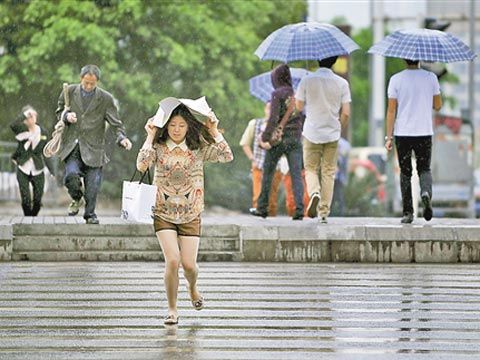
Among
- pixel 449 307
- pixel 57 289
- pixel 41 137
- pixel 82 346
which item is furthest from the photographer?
pixel 41 137

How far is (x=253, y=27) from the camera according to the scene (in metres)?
43.5

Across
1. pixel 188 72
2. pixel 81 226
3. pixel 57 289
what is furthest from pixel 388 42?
pixel 188 72

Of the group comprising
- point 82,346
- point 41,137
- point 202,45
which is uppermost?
point 202,45

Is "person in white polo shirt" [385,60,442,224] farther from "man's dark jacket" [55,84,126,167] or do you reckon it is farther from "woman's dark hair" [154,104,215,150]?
"woman's dark hair" [154,104,215,150]

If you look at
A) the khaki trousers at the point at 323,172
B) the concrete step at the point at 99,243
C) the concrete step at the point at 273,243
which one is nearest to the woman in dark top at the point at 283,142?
the khaki trousers at the point at 323,172

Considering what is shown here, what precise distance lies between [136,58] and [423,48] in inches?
900

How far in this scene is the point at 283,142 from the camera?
19.6 metres

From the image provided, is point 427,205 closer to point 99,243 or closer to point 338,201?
point 99,243

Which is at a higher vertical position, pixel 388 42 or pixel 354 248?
pixel 388 42

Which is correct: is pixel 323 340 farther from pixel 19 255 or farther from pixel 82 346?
pixel 19 255

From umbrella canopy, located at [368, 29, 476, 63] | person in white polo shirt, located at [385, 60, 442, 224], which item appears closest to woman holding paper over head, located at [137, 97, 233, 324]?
person in white polo shirt, located at [385, 60, 442, 224]

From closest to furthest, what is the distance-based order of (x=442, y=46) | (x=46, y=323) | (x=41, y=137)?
(x=46, y=323) → (x=442, y=46) → (x=41, y=137)

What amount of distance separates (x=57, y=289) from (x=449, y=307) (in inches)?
127

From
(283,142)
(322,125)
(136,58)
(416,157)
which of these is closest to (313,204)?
(322,125)
